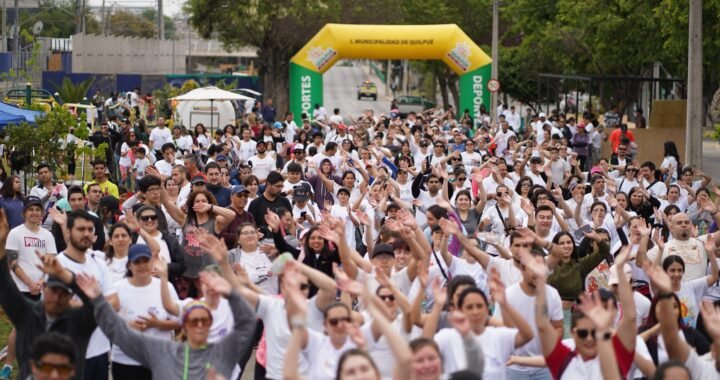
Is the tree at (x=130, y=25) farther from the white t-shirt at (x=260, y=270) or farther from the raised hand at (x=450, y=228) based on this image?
the raised hand at (x=450, y=228)

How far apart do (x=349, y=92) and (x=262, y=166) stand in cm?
6860

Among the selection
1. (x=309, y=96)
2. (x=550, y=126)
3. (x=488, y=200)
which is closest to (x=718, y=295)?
(x=488, y=200)

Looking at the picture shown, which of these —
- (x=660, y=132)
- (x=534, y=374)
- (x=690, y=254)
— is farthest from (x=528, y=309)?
(x=660, y=132)

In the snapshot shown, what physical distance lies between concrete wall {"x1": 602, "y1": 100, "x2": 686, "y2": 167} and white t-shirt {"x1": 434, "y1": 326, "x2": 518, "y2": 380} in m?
24.0

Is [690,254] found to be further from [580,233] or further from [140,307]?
[140,307]

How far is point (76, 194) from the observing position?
12.8m

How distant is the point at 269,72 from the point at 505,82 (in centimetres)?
1250

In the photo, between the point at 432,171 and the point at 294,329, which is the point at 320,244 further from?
the point at 432,171

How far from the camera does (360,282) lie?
30.3 ft

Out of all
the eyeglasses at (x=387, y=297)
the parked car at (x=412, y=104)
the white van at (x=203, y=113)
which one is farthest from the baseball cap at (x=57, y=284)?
the parked car at (x=412, y=104)

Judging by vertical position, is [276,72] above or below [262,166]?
above

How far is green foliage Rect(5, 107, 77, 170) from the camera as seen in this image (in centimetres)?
1938

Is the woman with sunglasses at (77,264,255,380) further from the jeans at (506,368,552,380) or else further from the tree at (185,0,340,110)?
the tree at (185,0,340,110)

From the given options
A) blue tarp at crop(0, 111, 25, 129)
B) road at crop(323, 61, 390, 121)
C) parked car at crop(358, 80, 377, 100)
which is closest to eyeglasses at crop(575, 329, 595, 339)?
blue tarp at crop(0, 111, 25, 129)
